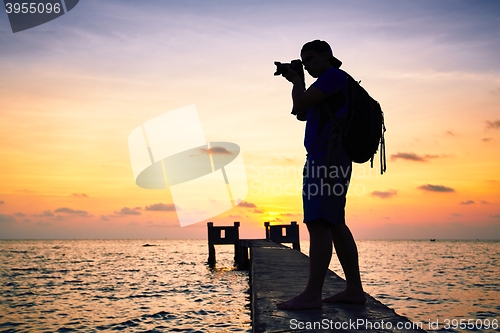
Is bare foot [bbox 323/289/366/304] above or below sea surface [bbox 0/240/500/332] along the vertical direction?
above

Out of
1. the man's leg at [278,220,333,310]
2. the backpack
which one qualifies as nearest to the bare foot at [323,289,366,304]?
the man's leg at [278,220,333,310]

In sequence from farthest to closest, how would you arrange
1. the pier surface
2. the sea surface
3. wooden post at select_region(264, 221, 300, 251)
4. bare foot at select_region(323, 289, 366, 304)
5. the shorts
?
wooden post at select_region(264, 221, 300, 251) → the sea surface → bare foot at select_region(323, 289, 366, 304) → the shorts → the pier surface

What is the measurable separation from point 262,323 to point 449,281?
18756 mm

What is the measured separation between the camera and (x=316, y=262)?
3.42 metres

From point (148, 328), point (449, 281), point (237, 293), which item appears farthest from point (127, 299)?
point (449, 281)

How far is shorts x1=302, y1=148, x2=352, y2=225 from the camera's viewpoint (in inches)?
132

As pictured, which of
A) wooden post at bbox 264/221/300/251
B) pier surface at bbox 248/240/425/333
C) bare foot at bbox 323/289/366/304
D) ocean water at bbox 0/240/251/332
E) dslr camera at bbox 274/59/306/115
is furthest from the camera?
wooden post at bbox 264/221/300/251

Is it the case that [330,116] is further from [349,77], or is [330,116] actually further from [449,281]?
[449,281]

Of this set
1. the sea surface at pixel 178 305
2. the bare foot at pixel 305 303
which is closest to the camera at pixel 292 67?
the bare foot at pixel 305 303

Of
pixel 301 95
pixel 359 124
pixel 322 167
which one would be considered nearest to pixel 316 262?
pixel 322 167

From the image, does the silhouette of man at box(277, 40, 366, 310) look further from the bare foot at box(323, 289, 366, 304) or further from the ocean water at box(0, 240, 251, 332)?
the ocean water at box(0, 240, 251, 332)

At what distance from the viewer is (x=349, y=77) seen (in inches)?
139

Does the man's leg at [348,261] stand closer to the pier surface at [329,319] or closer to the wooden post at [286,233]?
the pier surface at [329,319]

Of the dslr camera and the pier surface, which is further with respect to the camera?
the dslr camera
